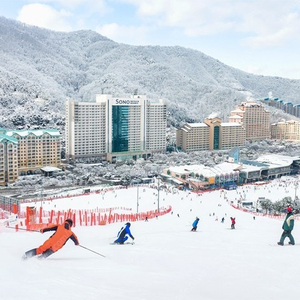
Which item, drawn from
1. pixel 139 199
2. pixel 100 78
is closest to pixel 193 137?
pixel 139 199

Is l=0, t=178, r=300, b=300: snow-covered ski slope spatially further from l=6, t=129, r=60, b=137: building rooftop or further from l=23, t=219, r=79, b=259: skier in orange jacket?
l=6, t=129, r=60, b=137: building rooftop

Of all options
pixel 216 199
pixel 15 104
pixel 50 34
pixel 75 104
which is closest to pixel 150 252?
pixel 216 199

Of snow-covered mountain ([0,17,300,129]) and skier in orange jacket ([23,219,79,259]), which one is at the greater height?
snow-covered mountain ([0,17,300,129])

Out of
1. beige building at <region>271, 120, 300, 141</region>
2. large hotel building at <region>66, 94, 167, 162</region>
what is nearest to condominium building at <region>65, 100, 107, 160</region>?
large hotel building at <region>66, 94, 167, 162</region>

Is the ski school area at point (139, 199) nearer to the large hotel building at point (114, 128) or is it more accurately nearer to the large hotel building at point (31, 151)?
the large hotel building at point (31, 151)

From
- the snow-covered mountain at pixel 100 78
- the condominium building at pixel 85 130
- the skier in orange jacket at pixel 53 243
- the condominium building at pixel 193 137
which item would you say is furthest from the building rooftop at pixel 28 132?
the skier in orange jacket at pixel 53 243

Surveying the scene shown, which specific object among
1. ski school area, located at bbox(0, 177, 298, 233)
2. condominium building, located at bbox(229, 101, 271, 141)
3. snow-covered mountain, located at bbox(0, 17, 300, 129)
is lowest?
ski school area, located at bbox(0, 177, 298, 233)

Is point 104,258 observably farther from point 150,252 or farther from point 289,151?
point 289,151
